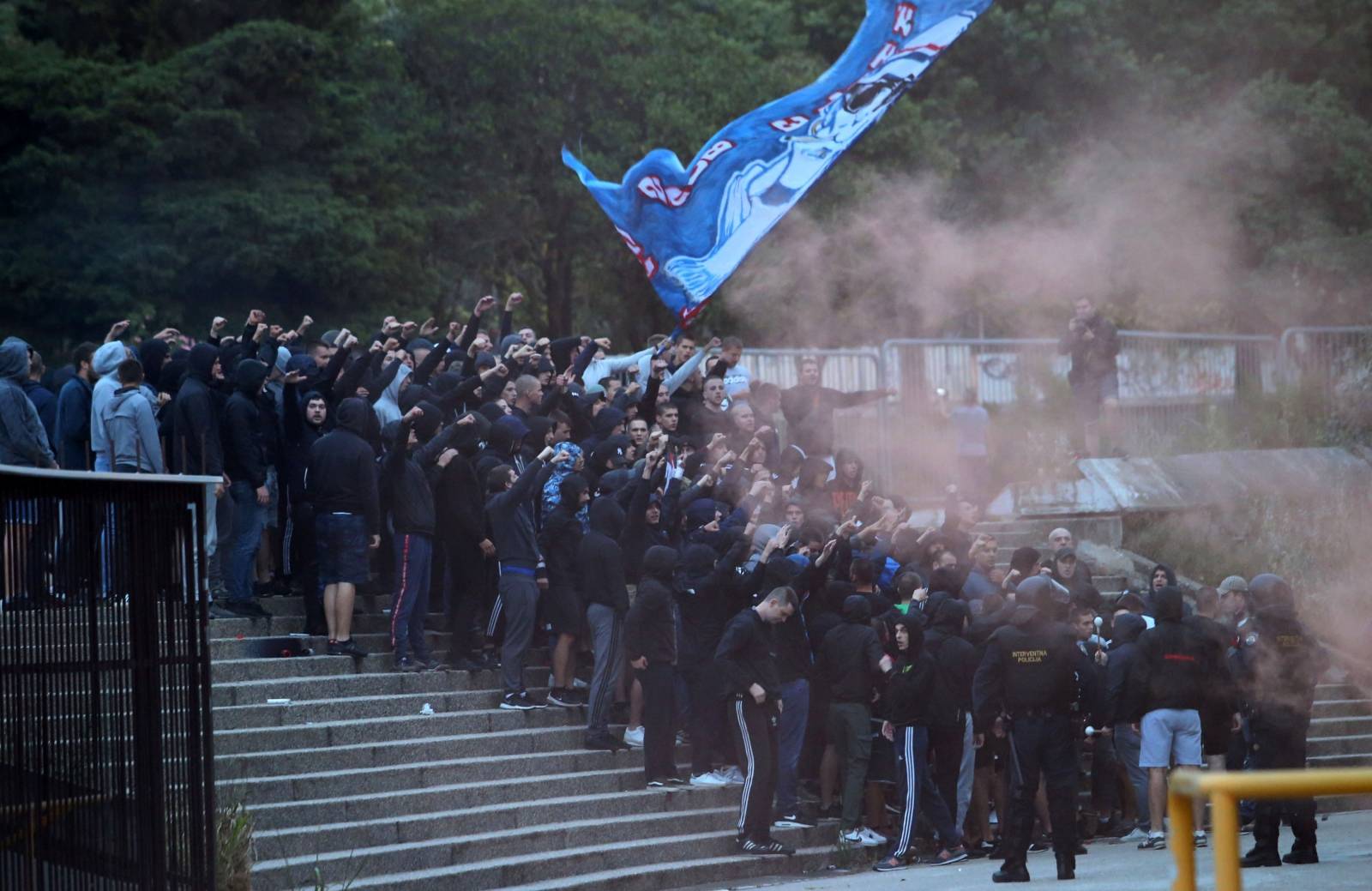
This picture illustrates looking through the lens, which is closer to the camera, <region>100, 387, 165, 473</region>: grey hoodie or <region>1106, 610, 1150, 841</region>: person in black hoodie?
<region>100, 387, 165, 473</region>: grey hoodie

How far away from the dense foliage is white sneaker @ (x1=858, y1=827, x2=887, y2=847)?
524 inches

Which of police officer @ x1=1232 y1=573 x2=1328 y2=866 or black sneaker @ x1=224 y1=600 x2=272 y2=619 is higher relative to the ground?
black sneaker @ x1=224 y1=600 x2=272 y2=619

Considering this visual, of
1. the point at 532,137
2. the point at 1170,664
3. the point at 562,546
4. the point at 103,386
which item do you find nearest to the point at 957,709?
the point at 1170,664

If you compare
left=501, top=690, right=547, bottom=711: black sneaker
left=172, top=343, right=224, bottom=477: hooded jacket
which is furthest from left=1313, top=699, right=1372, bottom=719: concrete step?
left=172, top=343, right=224, bottom=477: hooded jacket

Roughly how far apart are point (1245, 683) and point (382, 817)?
22.9 feet

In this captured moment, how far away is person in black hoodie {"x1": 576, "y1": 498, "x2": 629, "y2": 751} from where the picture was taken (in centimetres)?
1385

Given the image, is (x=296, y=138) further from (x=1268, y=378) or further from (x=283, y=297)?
(x=1268, y=378)

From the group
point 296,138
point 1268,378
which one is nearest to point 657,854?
point 1268,378

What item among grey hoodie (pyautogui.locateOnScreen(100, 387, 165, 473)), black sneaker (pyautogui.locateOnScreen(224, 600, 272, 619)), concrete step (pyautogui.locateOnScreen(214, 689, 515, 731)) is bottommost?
concrete step (pyautogui.locateOnScreen(214, 689, 515, 731))

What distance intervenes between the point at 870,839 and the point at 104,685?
23.9 feet

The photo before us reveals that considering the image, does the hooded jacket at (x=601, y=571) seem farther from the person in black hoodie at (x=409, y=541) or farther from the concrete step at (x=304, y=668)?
the person in black hoodie at (x=409, y=541)

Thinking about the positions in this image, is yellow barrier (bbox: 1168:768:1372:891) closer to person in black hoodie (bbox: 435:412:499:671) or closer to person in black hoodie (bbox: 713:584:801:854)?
person in black hoodie (bbox: 713:584:801:854)

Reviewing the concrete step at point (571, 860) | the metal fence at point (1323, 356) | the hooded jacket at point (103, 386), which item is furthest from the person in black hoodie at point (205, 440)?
the metal fence at point (1323, 356)

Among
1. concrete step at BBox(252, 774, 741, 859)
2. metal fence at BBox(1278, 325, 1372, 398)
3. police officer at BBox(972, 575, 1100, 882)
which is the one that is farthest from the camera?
metal fence at BBox(1278, 325, 1372, 398)
